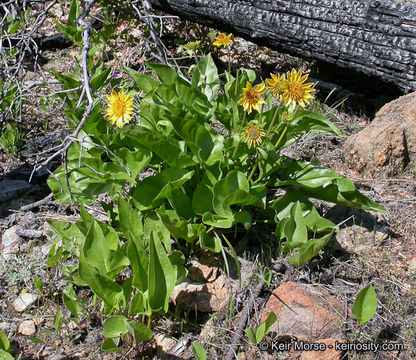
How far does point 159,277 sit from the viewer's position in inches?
86.4

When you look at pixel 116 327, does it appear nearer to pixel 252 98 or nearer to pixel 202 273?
pixel 202 273

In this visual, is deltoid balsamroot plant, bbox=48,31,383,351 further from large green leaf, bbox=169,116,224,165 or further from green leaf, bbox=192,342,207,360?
green leaf, bbox=192,342,207,360

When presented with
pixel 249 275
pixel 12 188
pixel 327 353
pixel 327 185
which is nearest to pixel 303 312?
pixel 327 353

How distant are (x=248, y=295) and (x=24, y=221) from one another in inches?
60.1

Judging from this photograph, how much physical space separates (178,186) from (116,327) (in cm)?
79

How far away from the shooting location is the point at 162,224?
8.23 feet

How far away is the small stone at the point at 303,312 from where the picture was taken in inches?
93.0

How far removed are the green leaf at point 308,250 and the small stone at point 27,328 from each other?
1390mm

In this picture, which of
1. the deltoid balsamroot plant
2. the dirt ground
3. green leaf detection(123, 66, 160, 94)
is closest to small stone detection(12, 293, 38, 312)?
the dirt ground

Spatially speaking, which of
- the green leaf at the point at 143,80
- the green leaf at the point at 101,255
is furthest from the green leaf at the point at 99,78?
the green leaf at the point at 101,255

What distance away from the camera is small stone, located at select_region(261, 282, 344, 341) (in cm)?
236

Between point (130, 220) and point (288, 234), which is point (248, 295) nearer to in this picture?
point (288, 234)

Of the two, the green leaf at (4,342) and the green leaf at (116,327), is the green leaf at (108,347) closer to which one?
the green leaf at (116,327)

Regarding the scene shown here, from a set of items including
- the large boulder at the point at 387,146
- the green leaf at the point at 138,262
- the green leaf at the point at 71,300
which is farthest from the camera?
the large boulder at the point at 387,146
